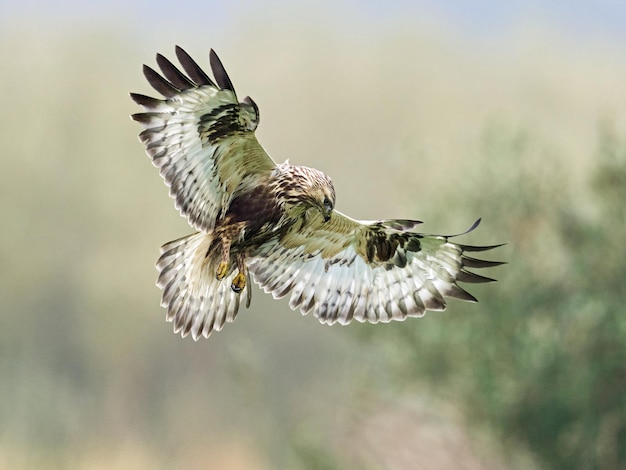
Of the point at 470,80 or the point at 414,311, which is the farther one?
the point at 470,80

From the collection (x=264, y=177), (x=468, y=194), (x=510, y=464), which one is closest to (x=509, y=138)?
(x=468, y=194)

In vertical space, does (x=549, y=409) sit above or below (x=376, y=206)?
below

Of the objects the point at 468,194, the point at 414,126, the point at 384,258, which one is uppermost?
the point at 414,126

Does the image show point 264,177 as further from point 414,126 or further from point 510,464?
point 414,126

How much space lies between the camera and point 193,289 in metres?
3.88

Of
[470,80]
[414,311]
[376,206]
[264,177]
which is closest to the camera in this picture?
[264,177]

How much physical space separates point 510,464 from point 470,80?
1430 centimetres

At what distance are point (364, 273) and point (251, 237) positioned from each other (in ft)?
2.88

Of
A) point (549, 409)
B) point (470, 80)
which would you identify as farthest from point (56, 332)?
point (549, 409)

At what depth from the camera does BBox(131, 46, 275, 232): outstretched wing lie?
3.59m

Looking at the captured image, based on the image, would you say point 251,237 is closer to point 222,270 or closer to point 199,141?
point 222,270

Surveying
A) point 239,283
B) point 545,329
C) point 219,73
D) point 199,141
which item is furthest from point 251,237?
point 545,329

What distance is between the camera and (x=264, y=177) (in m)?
3.77

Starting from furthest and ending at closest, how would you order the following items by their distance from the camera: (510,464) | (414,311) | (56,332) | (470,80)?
(470,80) → (56,332) → (510,464) → (414,311)
